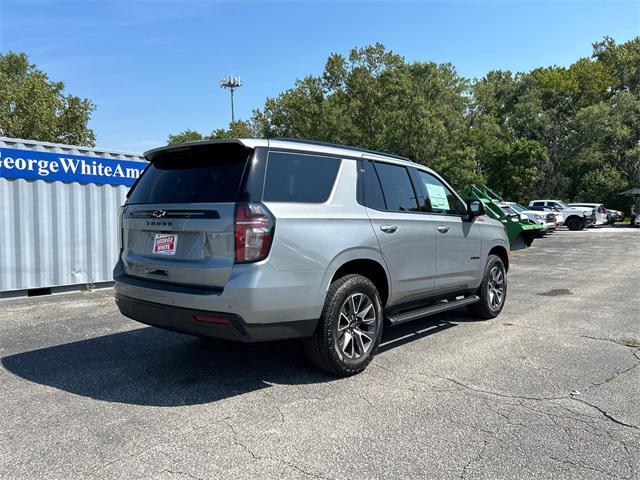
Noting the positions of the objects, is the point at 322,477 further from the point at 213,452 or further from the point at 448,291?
the point at 448,291

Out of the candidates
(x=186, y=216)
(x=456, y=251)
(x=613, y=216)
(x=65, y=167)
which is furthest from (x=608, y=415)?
(x=613, y=216)

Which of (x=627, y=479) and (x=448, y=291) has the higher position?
(x=448, y=291)

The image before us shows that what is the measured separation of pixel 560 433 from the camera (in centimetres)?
342

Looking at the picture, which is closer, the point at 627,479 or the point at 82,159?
the point at 627,479

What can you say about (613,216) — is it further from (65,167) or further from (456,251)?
(65,167)

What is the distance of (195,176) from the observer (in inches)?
167

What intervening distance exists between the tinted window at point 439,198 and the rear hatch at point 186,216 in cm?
247

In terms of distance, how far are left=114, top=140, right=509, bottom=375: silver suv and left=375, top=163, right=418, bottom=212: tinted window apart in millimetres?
17

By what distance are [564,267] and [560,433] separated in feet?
34.8

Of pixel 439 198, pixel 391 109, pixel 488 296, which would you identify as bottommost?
pixel 488 296

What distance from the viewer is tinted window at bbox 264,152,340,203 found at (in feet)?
13.3

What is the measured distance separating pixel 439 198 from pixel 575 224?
97.5ft

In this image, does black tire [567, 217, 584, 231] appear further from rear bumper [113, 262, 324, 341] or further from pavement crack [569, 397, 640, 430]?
rear bumper [113, 262, 324, 341]

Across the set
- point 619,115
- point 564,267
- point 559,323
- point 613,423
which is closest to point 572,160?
point 619,115
